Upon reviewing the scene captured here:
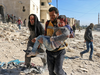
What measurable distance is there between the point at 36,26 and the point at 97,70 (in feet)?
8.99

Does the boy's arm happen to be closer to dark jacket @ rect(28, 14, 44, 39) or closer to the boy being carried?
the boy being carried

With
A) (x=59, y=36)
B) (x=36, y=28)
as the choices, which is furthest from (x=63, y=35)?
(x=36, y=28)

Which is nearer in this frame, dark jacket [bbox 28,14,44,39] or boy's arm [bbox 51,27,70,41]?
boy's arm [bbox 51,27,70,41]

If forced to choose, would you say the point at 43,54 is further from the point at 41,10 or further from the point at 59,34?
the point at 41,10

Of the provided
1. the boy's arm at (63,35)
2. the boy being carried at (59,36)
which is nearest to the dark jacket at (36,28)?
the boy being carried at (59,36)

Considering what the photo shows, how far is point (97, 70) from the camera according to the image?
3545 mm

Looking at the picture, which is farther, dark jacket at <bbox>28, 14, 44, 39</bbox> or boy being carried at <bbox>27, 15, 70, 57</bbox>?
dark jacket at <bbox>28, 14, 44, 39</bbox>

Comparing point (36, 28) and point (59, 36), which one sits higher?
point (36, 28)

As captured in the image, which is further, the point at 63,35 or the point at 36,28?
the point at 36,28

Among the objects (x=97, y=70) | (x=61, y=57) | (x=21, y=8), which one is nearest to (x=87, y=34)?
(x=97, y=70)

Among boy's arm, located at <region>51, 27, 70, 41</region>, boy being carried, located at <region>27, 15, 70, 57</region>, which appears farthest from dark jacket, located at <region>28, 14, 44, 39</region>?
boy's arm, located at <region>51, 27, 70, 41</region>

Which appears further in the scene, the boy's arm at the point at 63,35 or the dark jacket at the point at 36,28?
the dark jacket at the point at 36,28

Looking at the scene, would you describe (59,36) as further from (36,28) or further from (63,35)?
(36,28)

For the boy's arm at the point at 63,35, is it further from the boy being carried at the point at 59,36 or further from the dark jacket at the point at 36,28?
the dark jacket at the point at 36,28
